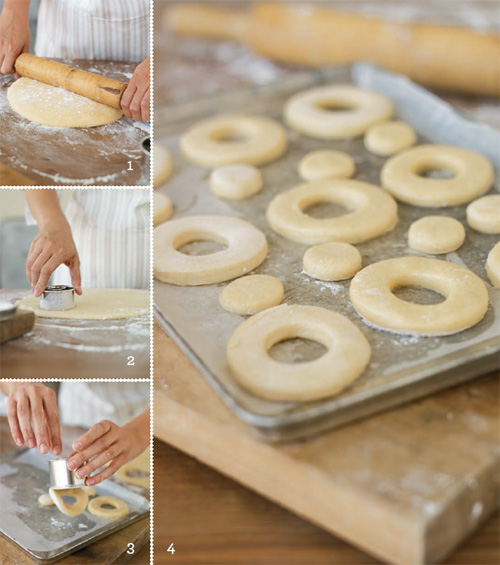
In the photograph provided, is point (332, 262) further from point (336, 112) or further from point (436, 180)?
point (336, 112)

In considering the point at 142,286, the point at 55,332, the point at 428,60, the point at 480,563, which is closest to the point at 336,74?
the point at 428,60

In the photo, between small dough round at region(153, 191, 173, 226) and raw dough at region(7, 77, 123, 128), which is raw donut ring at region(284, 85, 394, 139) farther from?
raw dough at region(7, 77, 123, 128)

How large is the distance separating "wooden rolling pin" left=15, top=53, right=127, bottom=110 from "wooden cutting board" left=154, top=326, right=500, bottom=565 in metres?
0.37

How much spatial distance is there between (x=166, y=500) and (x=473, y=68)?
1.53 meters

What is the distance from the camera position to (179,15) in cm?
244

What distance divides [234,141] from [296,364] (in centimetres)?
90

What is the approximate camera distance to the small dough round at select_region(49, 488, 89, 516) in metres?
0.99

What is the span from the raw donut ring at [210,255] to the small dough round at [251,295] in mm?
53

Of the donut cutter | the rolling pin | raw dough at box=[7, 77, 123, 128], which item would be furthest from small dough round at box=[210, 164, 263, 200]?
the rolling pin

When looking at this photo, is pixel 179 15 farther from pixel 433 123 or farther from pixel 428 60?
pixel 433 123

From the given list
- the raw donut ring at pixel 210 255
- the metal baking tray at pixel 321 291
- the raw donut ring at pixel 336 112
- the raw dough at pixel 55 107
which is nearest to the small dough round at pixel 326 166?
the metal baking tray at pixel 321 291

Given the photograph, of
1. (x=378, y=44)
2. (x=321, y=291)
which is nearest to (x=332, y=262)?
(x=321, y=291)

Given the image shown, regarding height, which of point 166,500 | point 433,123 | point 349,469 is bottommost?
point 166,500

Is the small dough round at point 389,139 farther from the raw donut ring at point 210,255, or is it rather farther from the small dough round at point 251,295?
the small dough round at point 251,295
